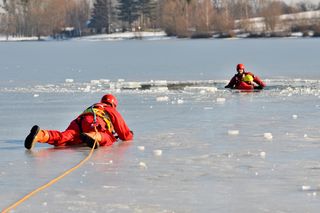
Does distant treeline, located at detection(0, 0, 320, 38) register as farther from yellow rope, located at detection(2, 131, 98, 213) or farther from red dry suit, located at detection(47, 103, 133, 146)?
yellow rope, located at detection(2, 131, 98, 213)

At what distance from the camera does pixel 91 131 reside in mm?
8914

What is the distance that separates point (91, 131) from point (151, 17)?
10648cm

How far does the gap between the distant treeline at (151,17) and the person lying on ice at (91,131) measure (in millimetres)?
71060

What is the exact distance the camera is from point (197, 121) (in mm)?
11078

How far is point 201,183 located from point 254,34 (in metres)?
76.4

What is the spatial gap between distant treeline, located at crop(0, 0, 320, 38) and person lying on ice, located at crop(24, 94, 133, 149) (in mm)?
71060

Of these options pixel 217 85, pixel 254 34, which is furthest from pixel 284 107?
pixel 254 34

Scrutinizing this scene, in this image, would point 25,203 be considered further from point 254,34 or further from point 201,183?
point 254,34

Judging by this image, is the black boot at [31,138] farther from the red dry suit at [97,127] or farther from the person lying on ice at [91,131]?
the red dry suit at [97,127]

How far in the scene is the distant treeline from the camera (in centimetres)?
8781

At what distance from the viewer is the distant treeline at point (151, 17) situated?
87812mm

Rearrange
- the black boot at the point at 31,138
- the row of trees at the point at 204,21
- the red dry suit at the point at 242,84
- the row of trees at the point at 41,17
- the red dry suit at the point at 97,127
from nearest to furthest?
the black boot at the point at 31,138 → the red dry suit at the point at 97,127 → the red dry suit at the point at 242,84 → the row of trees at the point at 204,21 → the row of trees at the point at 41,17

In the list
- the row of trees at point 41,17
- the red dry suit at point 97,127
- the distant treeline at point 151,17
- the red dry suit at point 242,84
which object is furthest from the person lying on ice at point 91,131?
the row of trees at point 41,17

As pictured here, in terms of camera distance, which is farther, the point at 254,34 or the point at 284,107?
the point at 254,34
